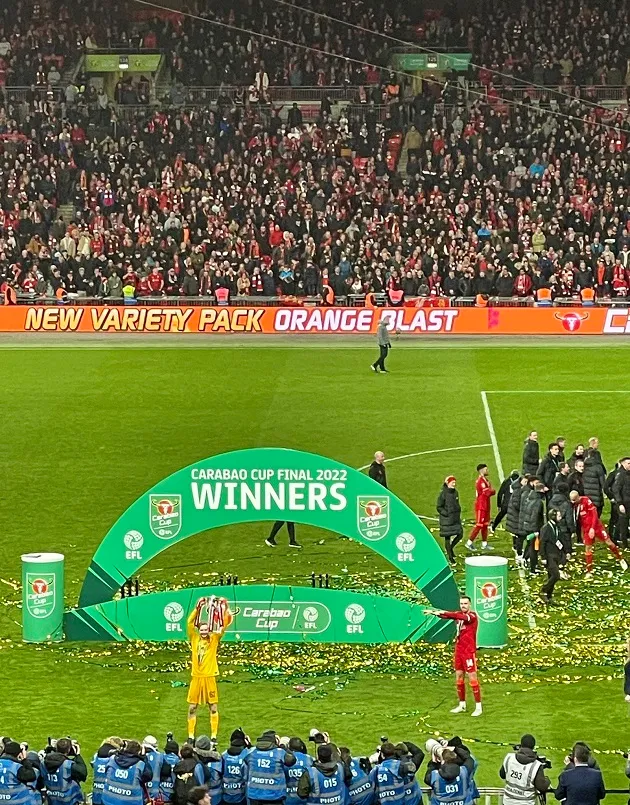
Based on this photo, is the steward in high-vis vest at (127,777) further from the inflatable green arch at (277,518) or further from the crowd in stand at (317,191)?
the crowd in stand at (317,191)

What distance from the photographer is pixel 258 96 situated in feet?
194

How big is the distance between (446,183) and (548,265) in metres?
5.89

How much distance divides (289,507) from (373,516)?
1071 millimetres

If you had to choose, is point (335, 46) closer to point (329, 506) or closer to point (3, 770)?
point (329, 506)

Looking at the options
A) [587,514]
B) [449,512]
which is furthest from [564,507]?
[449,512]

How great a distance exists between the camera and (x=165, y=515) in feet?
67.5

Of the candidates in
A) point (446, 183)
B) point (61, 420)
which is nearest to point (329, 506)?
point (61, 420)

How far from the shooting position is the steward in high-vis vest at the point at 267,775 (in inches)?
551

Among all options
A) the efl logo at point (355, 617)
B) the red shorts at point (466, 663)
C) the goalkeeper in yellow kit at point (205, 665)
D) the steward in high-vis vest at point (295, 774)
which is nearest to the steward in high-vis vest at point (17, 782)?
the steward in high-vis vest at point (295, 774)

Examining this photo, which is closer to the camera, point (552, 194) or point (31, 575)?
point (31, 575)

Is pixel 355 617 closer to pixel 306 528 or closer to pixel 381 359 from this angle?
pixel 306 528

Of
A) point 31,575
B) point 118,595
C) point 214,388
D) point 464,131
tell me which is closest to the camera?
point 31,575

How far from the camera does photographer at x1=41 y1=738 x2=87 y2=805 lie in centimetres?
1382

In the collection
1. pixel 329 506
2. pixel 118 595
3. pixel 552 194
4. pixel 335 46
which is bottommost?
pixel 118 595
